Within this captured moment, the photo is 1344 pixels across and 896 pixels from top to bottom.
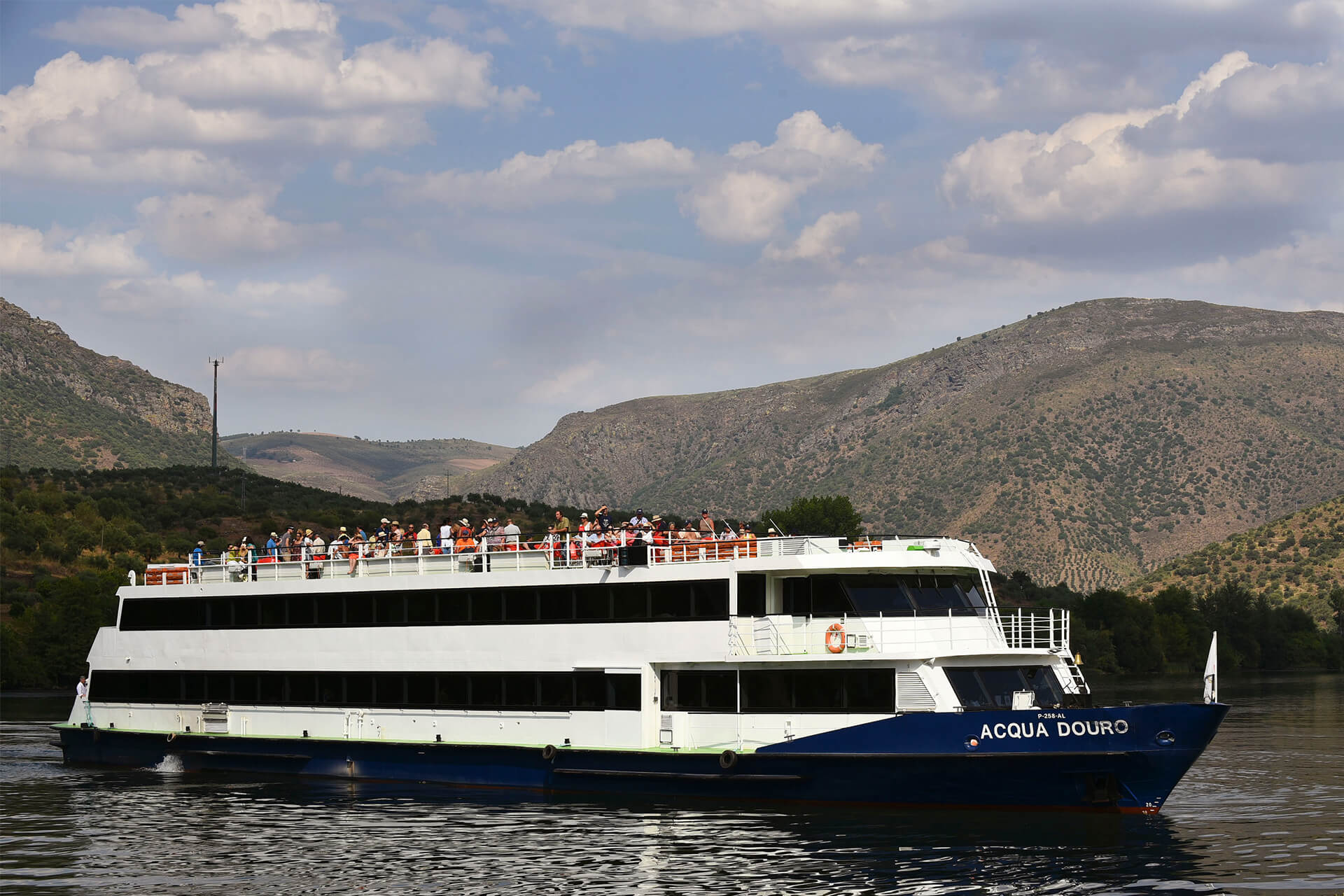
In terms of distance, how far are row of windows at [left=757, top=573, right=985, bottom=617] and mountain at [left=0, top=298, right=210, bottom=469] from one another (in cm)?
10492

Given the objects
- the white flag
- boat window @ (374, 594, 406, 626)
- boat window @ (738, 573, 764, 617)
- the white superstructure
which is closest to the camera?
the white flag

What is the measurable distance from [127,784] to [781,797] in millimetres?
14811

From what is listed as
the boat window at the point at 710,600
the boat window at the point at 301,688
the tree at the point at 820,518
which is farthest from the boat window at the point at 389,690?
the tree at the point at 820,518

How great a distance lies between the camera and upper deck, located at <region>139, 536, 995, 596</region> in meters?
26.6

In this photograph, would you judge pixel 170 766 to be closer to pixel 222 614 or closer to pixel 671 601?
pixel 222 614

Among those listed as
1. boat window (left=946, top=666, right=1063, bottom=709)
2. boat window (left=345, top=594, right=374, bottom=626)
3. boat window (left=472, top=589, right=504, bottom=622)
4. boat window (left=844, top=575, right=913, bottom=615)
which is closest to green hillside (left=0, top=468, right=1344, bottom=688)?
boat window (left=345, top=594, right=374, bottom=626)

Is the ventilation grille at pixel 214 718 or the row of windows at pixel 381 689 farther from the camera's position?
the ventilation grille at pixel 214 718

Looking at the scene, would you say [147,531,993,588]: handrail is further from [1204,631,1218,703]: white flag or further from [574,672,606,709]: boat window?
[1204,631,1218,703]: white flag

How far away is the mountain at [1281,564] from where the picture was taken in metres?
124

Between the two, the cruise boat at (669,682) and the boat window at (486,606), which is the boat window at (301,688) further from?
the boat window at (486,606)

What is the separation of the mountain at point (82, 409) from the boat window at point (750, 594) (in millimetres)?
104407

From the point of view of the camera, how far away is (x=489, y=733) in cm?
2945

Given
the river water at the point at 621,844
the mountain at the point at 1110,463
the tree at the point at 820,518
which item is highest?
the mountain at the point at 1110,463

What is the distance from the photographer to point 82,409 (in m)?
144
